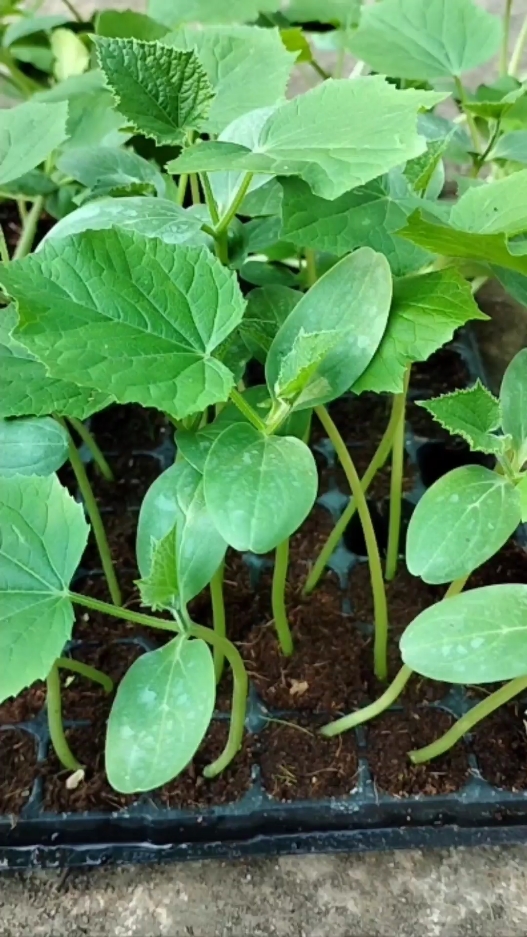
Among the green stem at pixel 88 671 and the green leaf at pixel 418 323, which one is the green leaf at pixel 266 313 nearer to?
the green leaf at pixel 418 323

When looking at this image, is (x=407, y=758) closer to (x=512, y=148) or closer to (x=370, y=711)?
(x=370, y=711)

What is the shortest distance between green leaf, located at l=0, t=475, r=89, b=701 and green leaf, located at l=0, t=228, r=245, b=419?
2.8 inches

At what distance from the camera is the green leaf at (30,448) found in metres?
0.38

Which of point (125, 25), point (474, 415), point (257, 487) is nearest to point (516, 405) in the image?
point (474, 415)

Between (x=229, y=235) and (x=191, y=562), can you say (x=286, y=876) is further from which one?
(x=229, y=235)

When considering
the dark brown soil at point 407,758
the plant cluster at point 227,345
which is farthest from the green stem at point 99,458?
the dark brown soil at point 407,758

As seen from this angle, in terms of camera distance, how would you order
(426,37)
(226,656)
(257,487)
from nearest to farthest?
1. (257,487)
2. (226,656)
3. (426,37)

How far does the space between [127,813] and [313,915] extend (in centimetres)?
11

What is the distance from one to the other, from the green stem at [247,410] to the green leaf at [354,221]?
0.27 feet

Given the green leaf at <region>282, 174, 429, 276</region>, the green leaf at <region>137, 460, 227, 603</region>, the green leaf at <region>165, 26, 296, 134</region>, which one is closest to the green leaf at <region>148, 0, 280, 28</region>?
the green leaf at <region>165, 26, 296, 134</region>

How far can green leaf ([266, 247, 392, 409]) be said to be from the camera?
33cm

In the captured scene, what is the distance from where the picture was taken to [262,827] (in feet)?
1.40

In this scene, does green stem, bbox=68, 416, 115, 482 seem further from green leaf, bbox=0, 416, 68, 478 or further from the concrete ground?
the concrete ground

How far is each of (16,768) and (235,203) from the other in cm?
32
